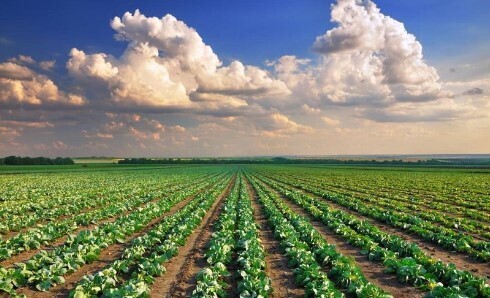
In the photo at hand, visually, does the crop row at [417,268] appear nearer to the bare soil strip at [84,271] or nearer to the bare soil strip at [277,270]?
the bare soil strip at [277,270]

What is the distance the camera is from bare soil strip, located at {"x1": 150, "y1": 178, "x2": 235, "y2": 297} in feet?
32.4

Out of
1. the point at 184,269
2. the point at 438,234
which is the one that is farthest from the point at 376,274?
the point at 438,234

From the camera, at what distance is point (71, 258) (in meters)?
11.4

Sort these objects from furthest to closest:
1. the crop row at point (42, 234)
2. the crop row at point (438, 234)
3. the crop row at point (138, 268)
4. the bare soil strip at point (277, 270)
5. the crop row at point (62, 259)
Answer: the crop row at point (438, 234)
the crop row at point (42, 234)
the bare soil strip at point (277, 270)
the crop row at point (62, 259)
the crop row at point (138, 268)

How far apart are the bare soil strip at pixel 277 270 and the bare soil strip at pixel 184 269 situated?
6.95 ft

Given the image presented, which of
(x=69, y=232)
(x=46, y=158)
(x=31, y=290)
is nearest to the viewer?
(x=31, y=290)

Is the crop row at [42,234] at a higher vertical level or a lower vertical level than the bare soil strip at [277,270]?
higher

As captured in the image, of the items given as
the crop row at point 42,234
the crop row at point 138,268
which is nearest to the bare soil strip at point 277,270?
the crop row at point 138,268

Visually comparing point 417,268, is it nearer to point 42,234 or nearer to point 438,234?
point 438,234

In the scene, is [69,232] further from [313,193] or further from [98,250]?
[313,193]

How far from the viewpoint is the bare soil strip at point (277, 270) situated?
9.83 meters

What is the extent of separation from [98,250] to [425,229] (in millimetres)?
13453

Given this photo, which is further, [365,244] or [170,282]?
[365,244]

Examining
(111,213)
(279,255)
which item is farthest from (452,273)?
(111,213)
